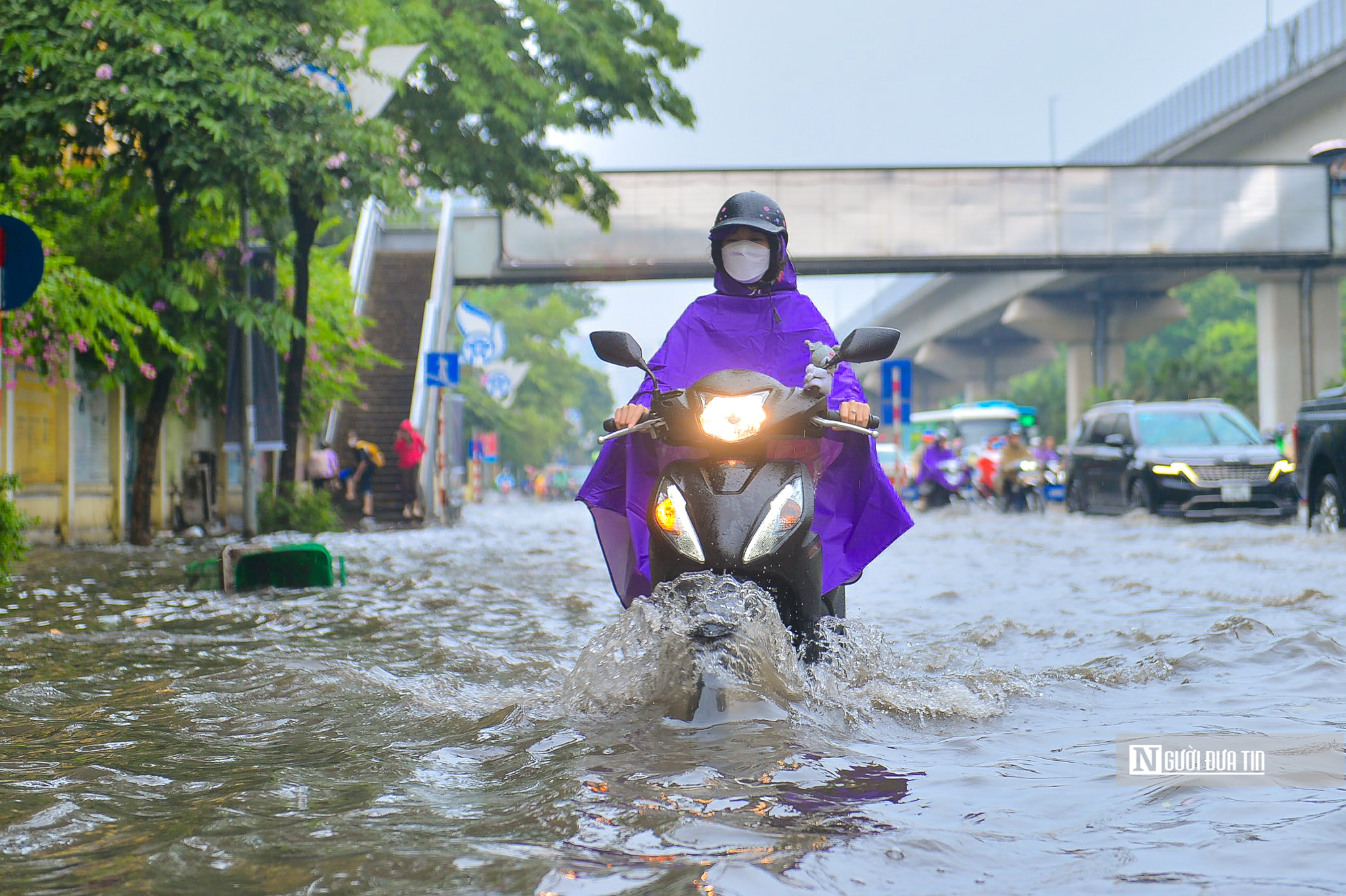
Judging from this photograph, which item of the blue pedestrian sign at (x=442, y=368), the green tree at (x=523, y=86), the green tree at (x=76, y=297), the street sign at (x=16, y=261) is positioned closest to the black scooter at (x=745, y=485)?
the street sign at (x=16, y=261)

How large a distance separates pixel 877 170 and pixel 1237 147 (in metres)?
9.48

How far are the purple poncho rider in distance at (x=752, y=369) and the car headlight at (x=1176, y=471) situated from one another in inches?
559

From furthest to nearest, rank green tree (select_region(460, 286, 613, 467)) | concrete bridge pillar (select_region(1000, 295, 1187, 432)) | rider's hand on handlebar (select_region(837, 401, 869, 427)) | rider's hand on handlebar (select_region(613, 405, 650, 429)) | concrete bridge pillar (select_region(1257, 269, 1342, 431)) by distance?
1. green tree (select_region(460, 286, 613, 467))
2. concrete bridge pillar (select_region(1000, 295, 1187, 432))
3. concrete bridge pillar (select_region(1257, 269, 1342, 431))
4. rider's hand on handlebar (select_region(613, 405, 650, 429))
5. rider's hand on handlebar (select_region(837, 401, 869, 427))

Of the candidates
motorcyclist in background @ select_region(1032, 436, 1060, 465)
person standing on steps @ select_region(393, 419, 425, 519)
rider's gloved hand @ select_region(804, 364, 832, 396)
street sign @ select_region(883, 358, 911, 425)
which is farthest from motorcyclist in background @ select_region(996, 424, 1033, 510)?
rider's gloved hand @ select_region(804, 364, 832, 396)

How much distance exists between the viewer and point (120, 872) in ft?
9.91

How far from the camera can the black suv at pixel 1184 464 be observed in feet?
59.5

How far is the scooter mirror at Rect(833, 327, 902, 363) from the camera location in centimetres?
467

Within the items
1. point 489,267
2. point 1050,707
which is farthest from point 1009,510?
point 1050,707

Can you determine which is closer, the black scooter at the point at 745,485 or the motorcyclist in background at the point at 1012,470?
the black scooter at the point at 745,485

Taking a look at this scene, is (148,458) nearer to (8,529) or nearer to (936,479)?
(8,529)

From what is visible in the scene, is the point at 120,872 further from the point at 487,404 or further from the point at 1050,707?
the point at 487,404

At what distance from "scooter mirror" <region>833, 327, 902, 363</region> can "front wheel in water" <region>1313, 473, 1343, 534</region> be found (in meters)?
11.3

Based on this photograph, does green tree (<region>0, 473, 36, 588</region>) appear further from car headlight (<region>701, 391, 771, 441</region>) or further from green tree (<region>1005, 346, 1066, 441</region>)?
green tree (<region>1005, 346, 1066, 441</region>)

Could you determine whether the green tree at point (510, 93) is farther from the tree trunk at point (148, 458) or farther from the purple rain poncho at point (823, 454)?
the purple rain poncho at point (823, 454)
